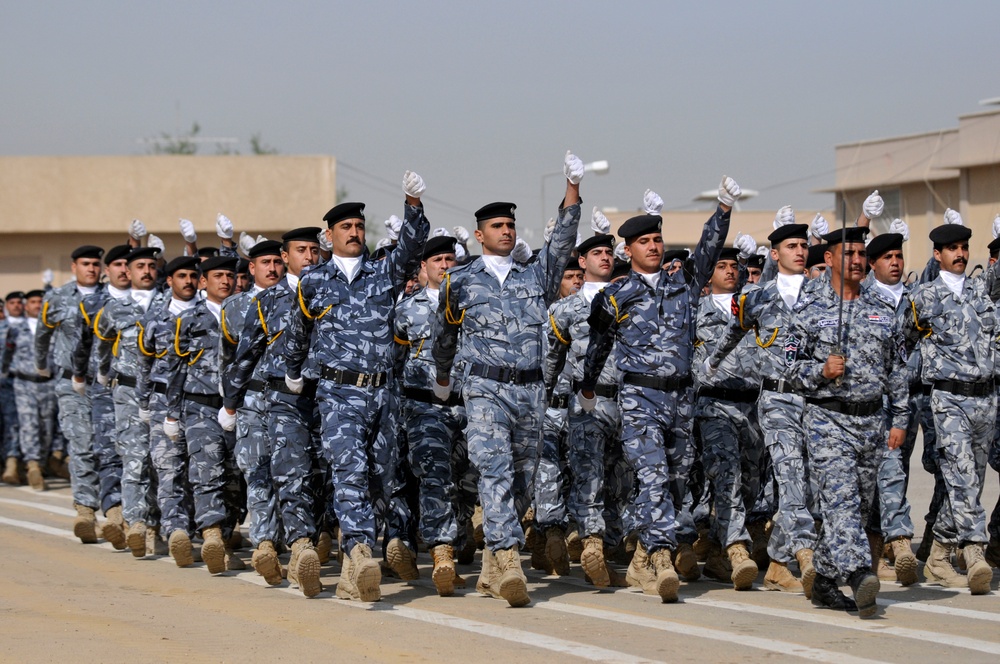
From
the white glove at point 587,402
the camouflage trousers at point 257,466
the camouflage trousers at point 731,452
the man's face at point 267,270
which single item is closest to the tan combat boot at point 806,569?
the camouflage trousers at point 731,452

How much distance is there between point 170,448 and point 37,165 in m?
30.0

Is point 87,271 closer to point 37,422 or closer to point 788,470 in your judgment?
point 37,422

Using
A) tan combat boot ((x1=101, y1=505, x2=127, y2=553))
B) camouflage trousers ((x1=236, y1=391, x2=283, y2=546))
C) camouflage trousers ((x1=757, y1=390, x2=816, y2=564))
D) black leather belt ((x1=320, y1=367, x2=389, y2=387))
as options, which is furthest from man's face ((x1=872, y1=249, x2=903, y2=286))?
tan combat boot ((x1=101, y1=505, x2=127, y2=553))

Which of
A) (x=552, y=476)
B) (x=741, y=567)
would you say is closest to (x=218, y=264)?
(x=552, y=476)

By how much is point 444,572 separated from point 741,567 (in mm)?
2102

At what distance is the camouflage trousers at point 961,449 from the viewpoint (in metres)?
10.5

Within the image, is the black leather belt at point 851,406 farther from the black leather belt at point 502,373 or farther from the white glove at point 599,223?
the white glove at point 599,223

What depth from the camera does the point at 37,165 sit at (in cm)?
4038

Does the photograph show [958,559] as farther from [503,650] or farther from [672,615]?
[503,650]

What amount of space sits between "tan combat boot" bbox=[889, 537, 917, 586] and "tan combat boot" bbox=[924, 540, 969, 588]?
20cm

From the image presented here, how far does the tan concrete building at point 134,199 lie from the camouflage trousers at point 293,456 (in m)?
29.6

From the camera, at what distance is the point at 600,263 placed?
12.3 metres

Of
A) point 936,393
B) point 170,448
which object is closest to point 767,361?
Result: point 936,393

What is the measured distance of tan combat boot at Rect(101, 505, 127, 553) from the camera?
1345 cm
